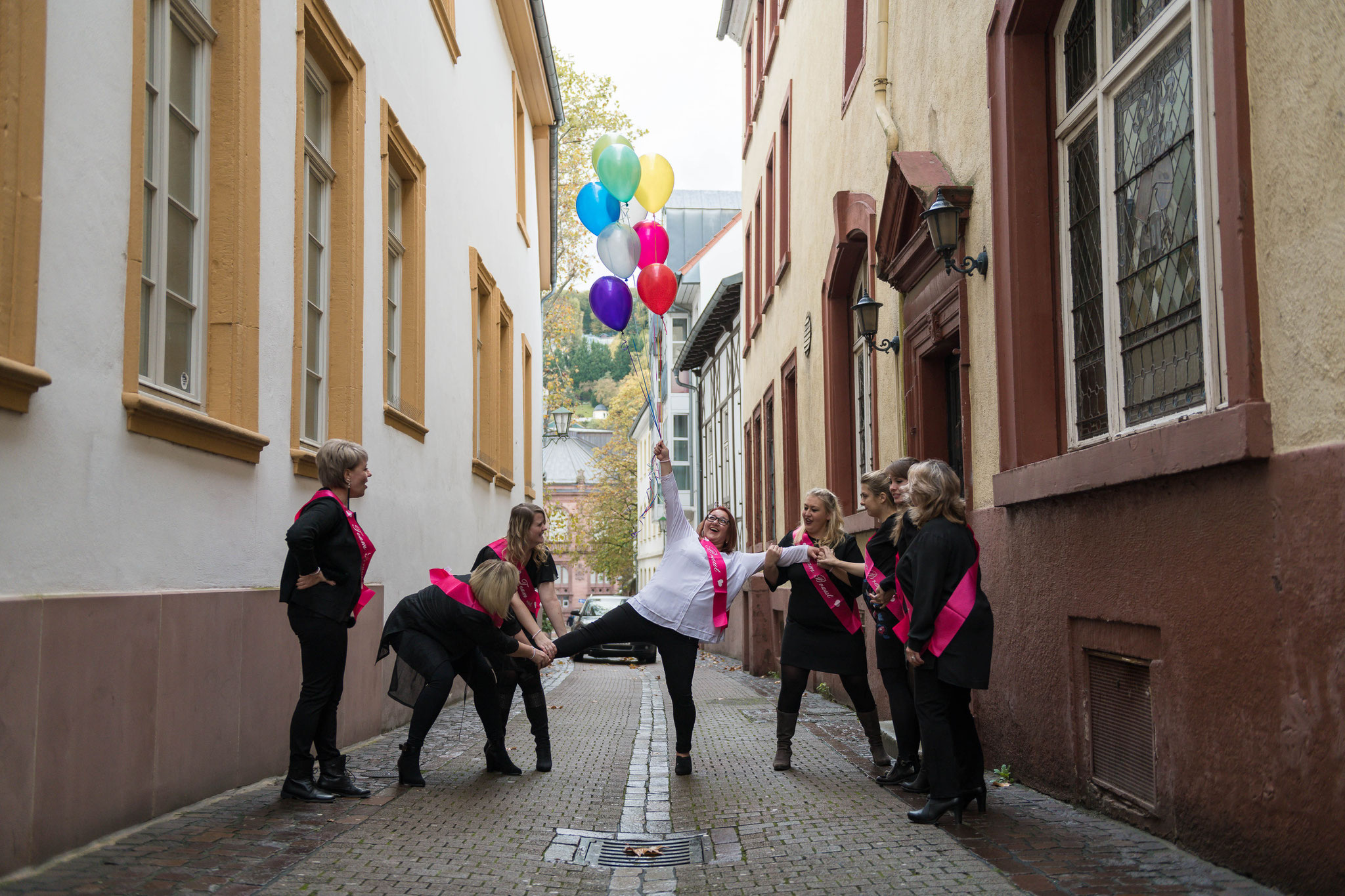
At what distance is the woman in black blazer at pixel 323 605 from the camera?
590cm

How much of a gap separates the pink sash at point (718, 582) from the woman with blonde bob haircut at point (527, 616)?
952mm

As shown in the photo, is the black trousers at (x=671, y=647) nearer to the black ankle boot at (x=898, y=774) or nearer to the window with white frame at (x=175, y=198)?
the black ankle boot at (x=898, y=774)

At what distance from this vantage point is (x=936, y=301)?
8.95 metres

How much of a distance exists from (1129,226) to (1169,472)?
1.59m

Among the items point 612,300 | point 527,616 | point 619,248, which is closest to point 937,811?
point 527,616

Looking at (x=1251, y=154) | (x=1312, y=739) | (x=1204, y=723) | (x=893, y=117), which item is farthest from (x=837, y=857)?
(x=893, y=117)

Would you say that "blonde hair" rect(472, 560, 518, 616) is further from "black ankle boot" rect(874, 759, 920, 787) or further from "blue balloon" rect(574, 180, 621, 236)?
"blue balloon" rect(574, 180, 621, 236)

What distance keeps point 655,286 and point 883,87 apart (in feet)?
13.5

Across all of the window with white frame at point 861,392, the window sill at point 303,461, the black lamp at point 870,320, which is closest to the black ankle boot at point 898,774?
the window sill at point 303,461

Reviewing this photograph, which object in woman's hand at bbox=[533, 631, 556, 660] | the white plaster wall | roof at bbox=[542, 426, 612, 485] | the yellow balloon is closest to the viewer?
the white plaster wall

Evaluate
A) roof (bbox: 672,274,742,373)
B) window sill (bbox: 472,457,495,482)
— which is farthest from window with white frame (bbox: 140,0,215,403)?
roof (bbox: 672,274,742,373)

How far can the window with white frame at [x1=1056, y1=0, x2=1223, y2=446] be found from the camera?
5031 millimetres

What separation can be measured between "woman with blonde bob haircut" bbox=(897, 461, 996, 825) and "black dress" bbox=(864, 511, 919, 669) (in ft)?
2.03

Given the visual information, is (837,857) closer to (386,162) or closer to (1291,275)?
(1291,275)
